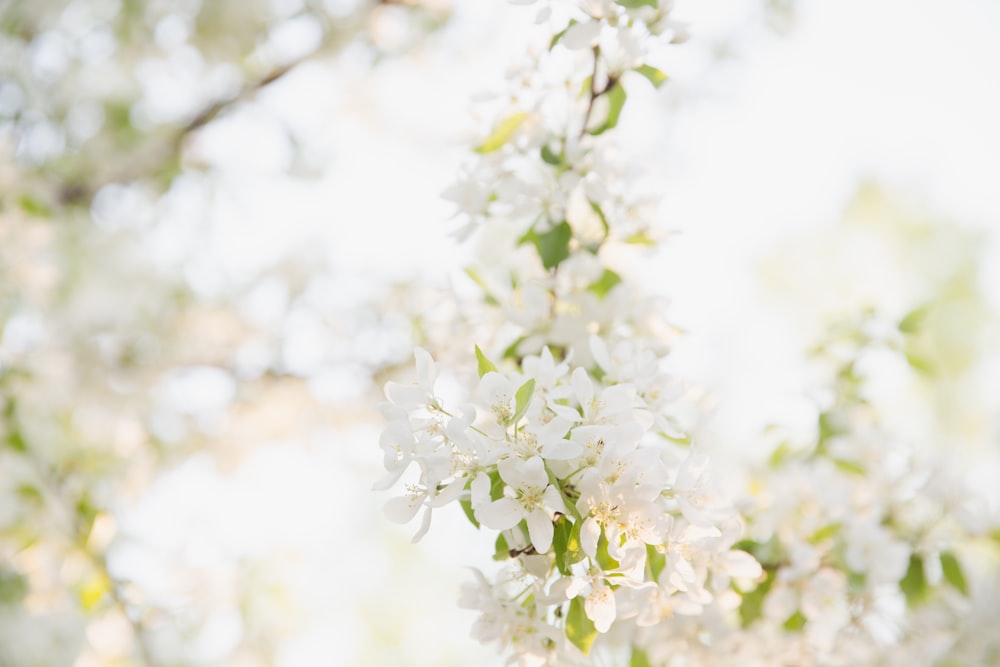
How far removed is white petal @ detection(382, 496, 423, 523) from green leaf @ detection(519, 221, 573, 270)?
44 centimetres

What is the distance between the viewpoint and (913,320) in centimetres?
155

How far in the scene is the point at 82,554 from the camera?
5.86 feet

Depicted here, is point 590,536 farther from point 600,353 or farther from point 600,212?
point 600,212

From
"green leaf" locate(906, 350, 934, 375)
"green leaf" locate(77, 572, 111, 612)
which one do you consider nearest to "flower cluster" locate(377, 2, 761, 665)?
"green leaf" locate(906, 350, 934, 375)

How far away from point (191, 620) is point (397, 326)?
1077mm

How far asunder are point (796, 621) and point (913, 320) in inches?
26.9

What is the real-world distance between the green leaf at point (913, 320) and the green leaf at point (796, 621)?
25.5 inches

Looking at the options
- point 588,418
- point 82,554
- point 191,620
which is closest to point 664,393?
point 588,418

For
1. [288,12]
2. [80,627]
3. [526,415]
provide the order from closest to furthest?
1. [526,415]
2. [80,627]
3. [288,12]

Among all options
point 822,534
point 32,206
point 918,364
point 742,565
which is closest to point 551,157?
point 742,565

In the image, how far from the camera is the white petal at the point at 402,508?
0.85m

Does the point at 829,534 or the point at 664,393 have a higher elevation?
the point at 664,393

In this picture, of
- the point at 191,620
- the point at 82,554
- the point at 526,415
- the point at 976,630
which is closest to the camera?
the point at 526,415

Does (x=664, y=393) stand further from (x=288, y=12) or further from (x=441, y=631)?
(x=441, y=631)
